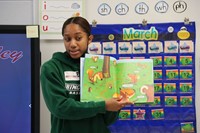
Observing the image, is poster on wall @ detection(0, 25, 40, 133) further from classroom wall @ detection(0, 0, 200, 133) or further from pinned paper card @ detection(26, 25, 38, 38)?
classroom wall @ detection(0, 0, 200, 133)

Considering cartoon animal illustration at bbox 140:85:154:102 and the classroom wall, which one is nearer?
cartoon animal illustration at bbox 140:85:154:102

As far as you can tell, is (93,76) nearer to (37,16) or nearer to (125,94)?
(125,94)

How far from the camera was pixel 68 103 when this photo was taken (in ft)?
3.61

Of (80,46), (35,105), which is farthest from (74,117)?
(35,105)

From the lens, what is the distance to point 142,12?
221 cm

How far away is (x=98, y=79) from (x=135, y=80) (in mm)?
185

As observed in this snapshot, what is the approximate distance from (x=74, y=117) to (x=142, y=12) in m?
1.38

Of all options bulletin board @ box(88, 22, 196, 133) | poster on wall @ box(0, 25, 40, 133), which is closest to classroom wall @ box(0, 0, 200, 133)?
bulletin board @ box(88, 22, 196, 133)

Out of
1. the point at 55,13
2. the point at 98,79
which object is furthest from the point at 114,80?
the point at 55,13

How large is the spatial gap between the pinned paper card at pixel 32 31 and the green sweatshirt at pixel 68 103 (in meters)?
0.75

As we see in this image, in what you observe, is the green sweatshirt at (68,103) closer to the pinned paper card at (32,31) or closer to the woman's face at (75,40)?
the woman's face at (75,40)

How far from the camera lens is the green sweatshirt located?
1.10 m

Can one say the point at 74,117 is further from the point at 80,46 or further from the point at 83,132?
the point at 80,46

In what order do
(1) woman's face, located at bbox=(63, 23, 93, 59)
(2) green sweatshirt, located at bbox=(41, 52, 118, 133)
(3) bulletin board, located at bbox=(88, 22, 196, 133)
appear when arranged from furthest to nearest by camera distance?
(3) bulletin board, located at bbox=(88, 22, 196, 133)
(1) woman's face, located at bbox=(63, 23, 93, 59)
(2) green sweatshirt, located at bbox=(41, 52, 118, 133)
